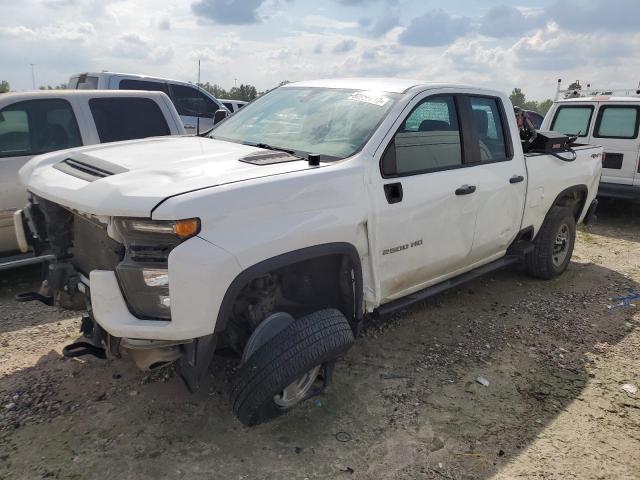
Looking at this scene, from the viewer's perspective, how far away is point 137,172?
107 inches

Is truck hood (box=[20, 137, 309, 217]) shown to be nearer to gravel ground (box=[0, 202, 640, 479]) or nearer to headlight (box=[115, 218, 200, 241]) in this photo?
headlight (box=[115, 218, 200, 241])

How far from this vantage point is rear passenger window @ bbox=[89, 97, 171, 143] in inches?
211

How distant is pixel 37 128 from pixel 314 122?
299 centimetres

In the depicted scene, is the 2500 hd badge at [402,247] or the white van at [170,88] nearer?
the 2500 hd badge at [402,247]

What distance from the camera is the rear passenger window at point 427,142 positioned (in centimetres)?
335

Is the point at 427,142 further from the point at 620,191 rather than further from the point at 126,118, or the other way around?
the point at 620,191

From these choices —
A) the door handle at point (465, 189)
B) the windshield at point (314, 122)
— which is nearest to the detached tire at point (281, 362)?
the windshield at point (314, 122)

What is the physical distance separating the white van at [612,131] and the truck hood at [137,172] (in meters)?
6.91

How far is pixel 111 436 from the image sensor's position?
112 inches

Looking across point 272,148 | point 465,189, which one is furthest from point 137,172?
point 465,189

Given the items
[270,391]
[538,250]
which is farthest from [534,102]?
A: [270,391]

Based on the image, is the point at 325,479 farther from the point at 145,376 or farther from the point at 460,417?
the point at 145,376

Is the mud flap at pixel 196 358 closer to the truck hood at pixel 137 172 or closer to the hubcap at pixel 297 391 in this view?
the hubcap at pixel 297 391

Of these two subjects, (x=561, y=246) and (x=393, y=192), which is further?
(x=561, y=246)
